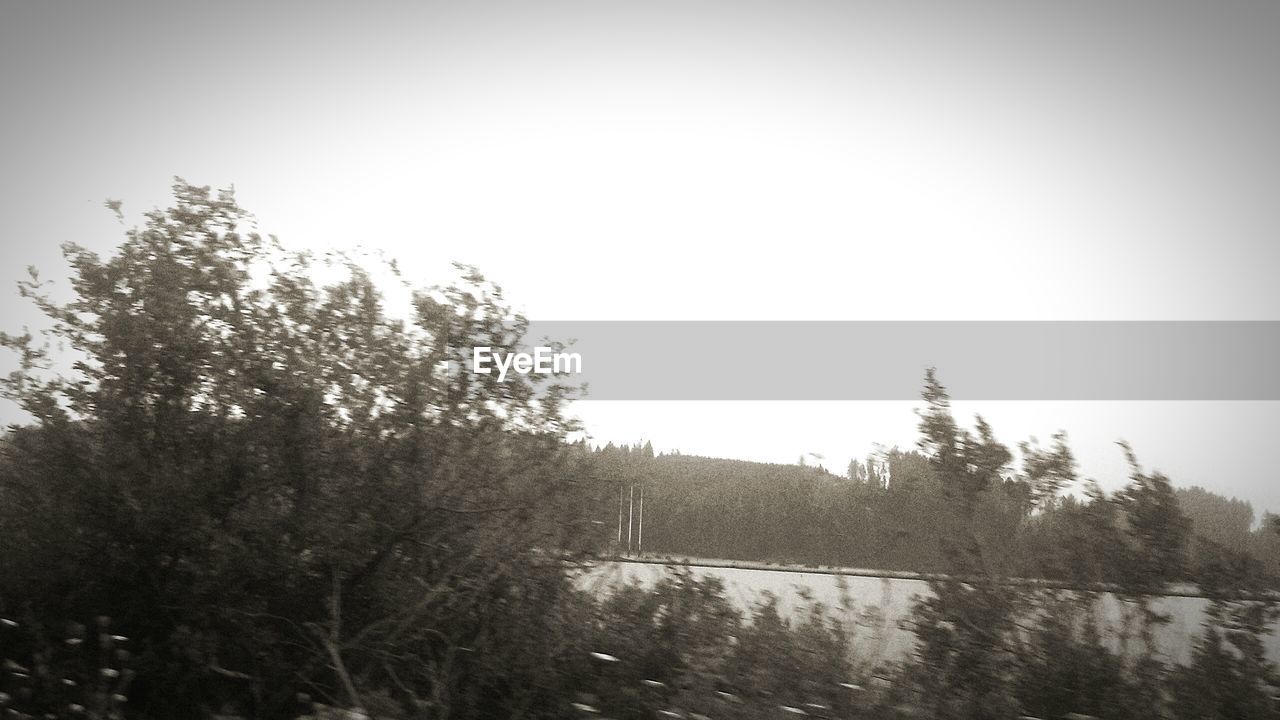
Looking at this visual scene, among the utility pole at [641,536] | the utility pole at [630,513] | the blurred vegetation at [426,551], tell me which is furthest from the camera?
the utility pole at [641,536]

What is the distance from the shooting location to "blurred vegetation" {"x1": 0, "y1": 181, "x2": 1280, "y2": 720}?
7094 millimetres

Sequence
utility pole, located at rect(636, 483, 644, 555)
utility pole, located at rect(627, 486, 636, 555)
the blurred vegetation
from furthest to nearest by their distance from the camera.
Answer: utility pole, located at rect(636, 483, 644, 555) → utility pole, located at rect(627, 486, 636, 555) → the blurred vegetation

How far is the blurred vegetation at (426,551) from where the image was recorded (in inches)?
279

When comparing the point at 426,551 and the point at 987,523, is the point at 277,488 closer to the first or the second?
the point at 426,551

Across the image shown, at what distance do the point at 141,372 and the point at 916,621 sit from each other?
291 inches

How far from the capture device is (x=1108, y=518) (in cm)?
791

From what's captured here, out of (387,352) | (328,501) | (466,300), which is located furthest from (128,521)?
(466,300)

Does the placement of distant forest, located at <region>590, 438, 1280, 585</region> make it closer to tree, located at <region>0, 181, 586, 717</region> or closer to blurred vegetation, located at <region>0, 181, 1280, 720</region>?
blurred vegetation, located at <region>0, 181, 1280, 720</region>

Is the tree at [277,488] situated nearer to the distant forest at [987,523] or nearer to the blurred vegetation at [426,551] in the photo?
the blurred vegetation at [426,551]

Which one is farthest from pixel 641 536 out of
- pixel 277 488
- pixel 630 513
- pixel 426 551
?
pixel 277 488

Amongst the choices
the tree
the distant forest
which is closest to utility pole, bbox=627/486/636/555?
the distant forest

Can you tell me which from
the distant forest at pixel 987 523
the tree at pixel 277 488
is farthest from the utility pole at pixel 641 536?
the tree at pixel 277 488

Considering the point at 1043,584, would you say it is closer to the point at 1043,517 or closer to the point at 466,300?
the point at 1043,517

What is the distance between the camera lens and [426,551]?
7922 mm
